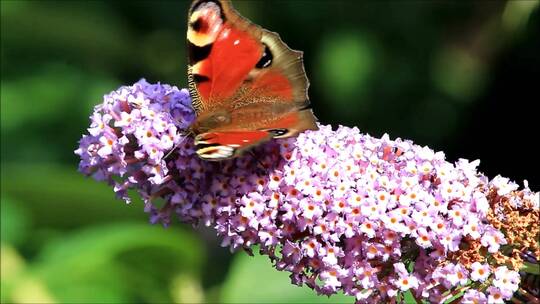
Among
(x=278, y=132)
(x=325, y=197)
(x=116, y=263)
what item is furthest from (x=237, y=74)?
(x=116, y=263)

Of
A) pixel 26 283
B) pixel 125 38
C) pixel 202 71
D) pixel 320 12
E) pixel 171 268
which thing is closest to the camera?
pixel 202 71

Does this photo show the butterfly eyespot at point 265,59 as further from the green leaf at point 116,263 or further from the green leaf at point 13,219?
the green leaf at point 13,219

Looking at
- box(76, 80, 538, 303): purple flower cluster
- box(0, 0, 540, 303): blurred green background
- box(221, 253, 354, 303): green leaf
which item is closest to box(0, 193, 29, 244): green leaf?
box(0, 0, 540, 303): blurred green background

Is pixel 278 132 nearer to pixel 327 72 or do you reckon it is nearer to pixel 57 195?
pixel 57 195

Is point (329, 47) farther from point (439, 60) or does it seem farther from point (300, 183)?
point (300, 183)

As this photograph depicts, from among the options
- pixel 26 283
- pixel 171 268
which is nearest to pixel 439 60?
pixel 171 268

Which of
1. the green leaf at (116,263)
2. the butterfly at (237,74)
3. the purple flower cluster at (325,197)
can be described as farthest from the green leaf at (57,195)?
the butterfly at (237,74)

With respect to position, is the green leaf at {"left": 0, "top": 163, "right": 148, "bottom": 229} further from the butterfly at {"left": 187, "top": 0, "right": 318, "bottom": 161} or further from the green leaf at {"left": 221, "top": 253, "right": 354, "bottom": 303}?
the butterfly at {"left": 187, "top": 0, "right": 318, "bottom": 161}
